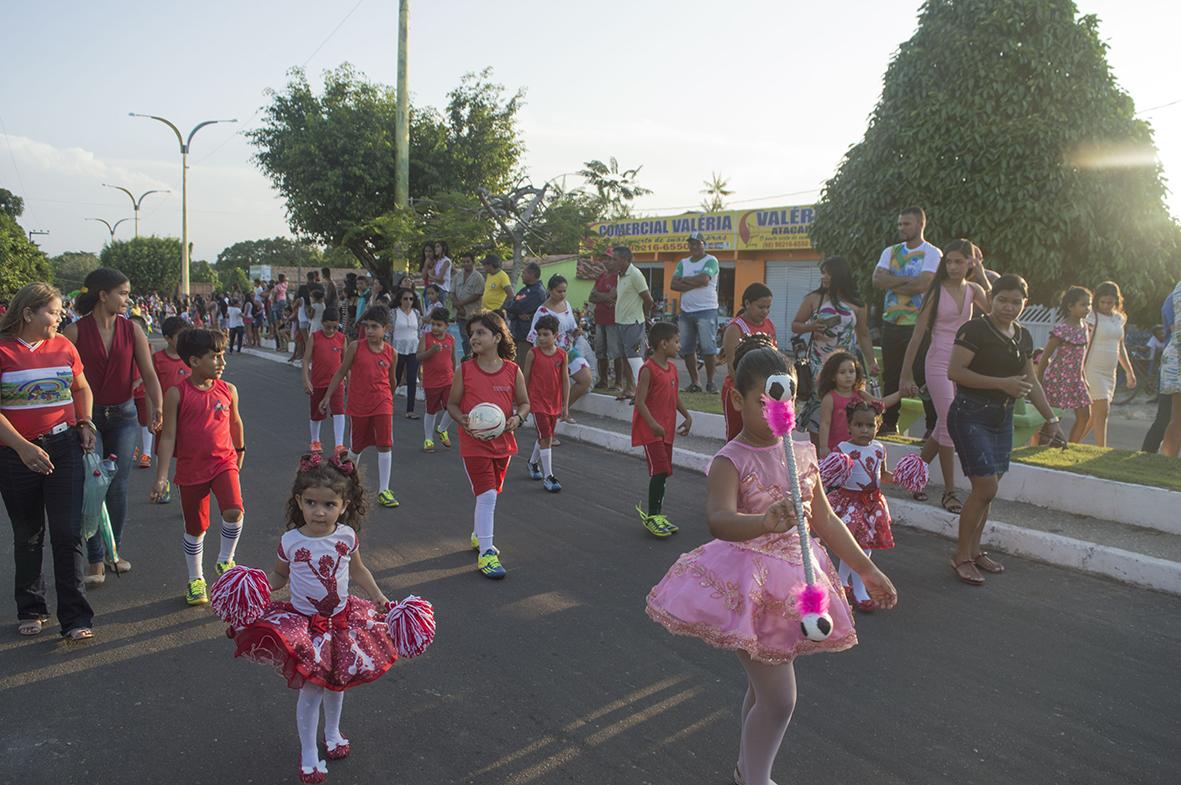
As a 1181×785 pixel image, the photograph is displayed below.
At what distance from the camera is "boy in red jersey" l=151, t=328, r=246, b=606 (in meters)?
5.04

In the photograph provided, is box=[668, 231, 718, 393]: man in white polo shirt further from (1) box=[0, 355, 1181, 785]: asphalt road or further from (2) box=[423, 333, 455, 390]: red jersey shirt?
(1) box=[0, 355, 1181, 785]: asphalt road

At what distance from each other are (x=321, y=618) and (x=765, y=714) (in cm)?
168

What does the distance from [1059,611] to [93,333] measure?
603 cm

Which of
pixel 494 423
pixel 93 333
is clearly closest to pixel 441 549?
pixel 494 423

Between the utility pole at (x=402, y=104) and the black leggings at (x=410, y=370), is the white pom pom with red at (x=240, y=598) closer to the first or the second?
the black leggings at (x=410, y=370)

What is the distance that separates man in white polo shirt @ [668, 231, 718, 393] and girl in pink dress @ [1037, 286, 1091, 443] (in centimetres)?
413

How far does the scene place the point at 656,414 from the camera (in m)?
6.96

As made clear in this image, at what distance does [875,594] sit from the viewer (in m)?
2.96

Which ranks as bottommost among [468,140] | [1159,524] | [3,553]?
[3,553]

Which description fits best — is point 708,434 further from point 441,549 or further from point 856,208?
point 856,208

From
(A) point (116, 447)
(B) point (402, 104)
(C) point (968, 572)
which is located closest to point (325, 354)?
(A) point (116, 447)

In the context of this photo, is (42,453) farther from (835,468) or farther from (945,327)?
(945,327)

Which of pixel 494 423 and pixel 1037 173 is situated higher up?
pixel 1037 173

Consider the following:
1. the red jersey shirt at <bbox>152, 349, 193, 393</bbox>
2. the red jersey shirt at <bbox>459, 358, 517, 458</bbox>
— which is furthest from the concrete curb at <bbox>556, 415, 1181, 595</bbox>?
the red jersey shirt at <bbox>152, 349, 193, 393</bbox>
